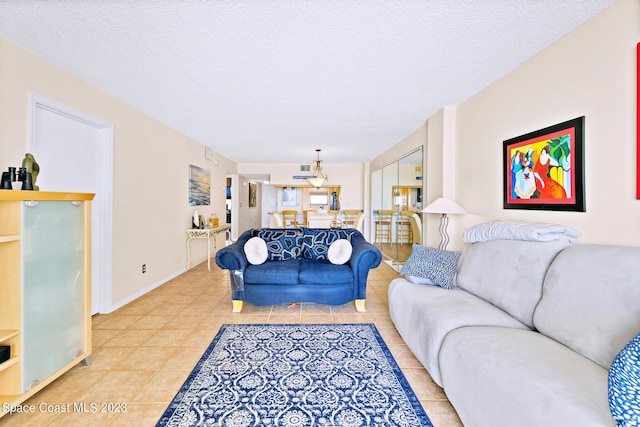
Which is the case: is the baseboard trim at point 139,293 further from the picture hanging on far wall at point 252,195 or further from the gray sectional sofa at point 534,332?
the picture hanging on far wall at point 252,195

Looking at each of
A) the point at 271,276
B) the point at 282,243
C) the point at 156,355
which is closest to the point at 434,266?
the point at 271,276

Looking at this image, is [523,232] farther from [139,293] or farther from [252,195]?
[252,195]

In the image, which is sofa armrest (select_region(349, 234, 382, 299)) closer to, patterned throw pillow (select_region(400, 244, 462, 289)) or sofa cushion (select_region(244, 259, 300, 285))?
patterned throw pillow (select_region(400, 244, 462, 289))

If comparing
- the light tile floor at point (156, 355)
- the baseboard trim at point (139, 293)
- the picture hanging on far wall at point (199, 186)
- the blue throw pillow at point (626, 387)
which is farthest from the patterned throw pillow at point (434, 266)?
the picture hanging on far wall at point (199, 186)

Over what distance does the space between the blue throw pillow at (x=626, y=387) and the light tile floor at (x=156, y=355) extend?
85 cm

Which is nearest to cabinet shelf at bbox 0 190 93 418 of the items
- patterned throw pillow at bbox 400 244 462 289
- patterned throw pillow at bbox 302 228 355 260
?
patterned throw pillow at bbox 302 228 355 260

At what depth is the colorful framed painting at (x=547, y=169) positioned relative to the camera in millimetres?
1846

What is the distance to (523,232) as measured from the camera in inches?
73.9

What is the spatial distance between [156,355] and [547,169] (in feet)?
11.2

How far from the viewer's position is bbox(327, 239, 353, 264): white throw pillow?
10.3 feet

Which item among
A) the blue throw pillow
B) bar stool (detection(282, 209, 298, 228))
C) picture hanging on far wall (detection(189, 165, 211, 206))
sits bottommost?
the blue throw pillow

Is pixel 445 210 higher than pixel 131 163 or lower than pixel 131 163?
lower

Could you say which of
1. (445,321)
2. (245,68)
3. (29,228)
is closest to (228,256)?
(29,228)

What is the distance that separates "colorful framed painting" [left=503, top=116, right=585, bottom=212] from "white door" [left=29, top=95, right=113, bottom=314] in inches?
159
